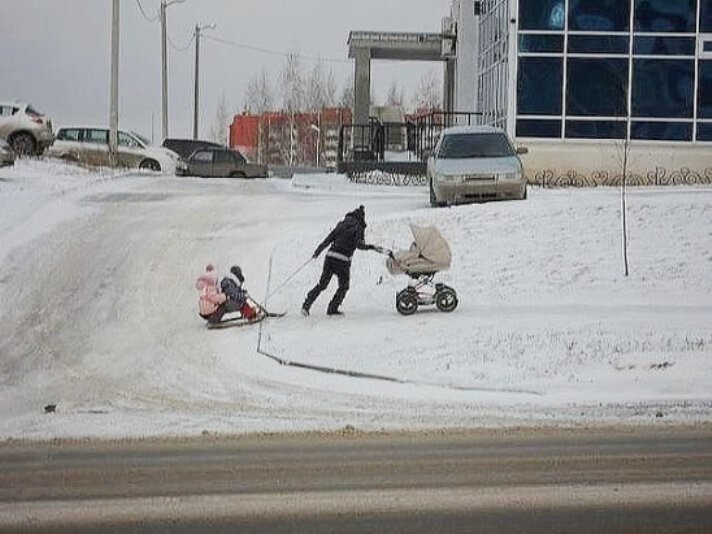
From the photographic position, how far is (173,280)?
64.6 ft

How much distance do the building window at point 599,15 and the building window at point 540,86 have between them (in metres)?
1.19

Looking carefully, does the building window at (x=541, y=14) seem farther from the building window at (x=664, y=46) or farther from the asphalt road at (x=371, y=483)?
the asphalt road at (x=371, y=483)

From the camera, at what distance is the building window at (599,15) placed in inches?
1296

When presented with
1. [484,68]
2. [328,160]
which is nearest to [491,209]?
[484,68]

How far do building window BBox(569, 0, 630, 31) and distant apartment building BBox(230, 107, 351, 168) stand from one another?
54.4 m

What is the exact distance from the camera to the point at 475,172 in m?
24.5

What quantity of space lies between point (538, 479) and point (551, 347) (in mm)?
6053

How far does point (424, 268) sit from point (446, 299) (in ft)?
1.81

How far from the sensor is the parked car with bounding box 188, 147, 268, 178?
4203 cm

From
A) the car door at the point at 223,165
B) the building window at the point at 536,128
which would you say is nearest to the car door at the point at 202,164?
the car door at the point at 223,165

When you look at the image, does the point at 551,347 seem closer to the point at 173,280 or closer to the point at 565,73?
the point at 173,280

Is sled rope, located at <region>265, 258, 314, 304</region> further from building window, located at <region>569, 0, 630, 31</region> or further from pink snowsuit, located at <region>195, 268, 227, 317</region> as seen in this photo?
building window, located at <region>569, 0, 630, 31</region>

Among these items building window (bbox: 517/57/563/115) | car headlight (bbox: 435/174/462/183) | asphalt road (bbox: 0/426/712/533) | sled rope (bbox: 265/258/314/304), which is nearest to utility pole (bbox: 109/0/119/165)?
building window (bbox: 517/57/563/115)

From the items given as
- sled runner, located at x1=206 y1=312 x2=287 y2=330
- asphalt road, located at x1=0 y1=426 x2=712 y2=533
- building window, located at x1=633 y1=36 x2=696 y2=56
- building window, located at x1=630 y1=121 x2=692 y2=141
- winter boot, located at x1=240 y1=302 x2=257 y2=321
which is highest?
building window, located at x1=633 y1=36 x2=696 y2=56
